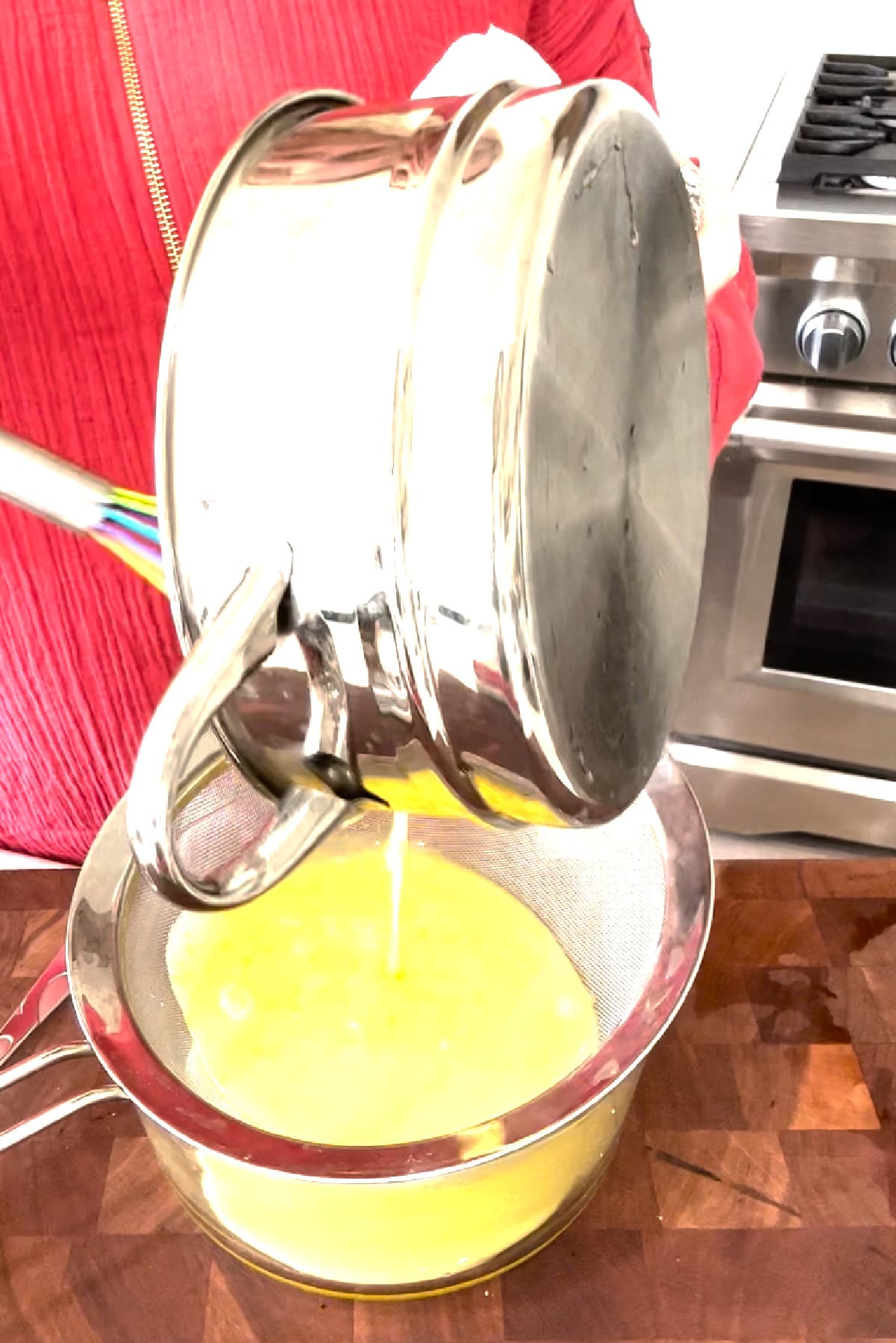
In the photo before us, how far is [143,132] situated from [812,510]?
0.82 metres

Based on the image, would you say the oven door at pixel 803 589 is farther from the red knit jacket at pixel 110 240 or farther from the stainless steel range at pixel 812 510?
the red knit jacket at pixel 110 240

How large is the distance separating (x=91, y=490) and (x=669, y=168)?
221mm

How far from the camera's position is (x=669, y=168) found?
0.37m

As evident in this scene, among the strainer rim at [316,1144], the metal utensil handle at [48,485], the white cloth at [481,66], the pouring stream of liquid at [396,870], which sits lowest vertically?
the pouring stream of liquid at [396,870]

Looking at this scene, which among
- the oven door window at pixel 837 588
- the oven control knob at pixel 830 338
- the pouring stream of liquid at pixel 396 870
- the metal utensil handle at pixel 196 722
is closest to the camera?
the metal utensil handle at pixel 196 722

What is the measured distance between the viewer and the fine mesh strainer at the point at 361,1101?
45cm

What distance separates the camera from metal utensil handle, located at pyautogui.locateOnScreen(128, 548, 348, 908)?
0.88 ft

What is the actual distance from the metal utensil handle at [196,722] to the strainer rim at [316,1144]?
0.18 m

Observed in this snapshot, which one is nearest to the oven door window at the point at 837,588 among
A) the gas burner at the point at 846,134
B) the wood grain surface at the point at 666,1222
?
the gas burner at the point at 846,134

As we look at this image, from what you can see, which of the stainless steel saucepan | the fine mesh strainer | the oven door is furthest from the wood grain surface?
the oven door

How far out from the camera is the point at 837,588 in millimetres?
1201

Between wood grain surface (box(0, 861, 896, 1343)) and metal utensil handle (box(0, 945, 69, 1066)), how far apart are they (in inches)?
1.1

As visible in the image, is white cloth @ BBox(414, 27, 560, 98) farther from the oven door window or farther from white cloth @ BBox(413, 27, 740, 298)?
the oven door window

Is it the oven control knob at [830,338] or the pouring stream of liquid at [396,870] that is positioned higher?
the oven control knob at [830,338]
